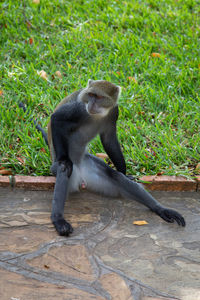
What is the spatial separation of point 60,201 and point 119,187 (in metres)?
0.71

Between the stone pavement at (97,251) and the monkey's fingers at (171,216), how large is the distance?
2.5 inches

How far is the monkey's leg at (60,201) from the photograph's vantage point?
3.87 m

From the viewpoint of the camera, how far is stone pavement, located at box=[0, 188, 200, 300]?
3.13 metres

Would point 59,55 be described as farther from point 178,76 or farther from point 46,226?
point 46,226

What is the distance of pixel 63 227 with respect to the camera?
152 inches

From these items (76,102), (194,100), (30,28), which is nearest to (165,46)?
(194,100)

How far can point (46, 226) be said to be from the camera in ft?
13.1

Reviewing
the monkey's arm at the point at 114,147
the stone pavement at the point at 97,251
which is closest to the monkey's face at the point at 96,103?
the monkey's arm at the point at 114,147

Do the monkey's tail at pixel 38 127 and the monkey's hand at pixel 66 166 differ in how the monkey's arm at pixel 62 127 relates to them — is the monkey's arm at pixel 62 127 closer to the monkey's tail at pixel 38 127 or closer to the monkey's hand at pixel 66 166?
the monkey's hand at pixel 66 166

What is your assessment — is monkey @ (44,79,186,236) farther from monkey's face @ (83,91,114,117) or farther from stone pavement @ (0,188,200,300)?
stone pavement @ (0,188,200,300)

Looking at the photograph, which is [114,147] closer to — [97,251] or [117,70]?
[97,251]

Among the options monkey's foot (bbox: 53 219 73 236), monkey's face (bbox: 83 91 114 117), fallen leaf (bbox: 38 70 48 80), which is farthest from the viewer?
fallen leaf (bbox: 38 70 48 80)

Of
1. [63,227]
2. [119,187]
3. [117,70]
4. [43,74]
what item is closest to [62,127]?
[119,187]

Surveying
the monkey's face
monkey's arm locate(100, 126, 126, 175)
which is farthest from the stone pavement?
the monkey's face
